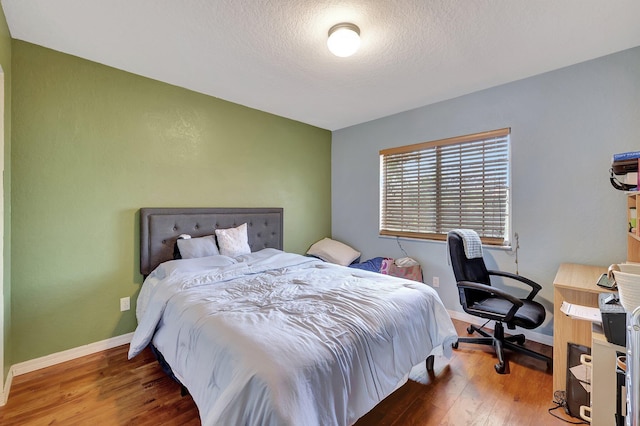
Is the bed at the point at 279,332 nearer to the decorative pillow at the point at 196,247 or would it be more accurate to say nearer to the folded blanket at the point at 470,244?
the decorative pillow at the point at 196,247

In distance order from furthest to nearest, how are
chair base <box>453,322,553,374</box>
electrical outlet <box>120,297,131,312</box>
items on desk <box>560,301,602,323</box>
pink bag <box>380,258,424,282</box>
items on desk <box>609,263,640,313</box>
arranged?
pink bag <box>380,258,424,282</box> → electrical outlet <box>120,297,131,312</box> → chair base <box>453,322,553,374</box> → items on desk <box>560,301,602,323</box> → items on desk <box>609,263,640,313</box>

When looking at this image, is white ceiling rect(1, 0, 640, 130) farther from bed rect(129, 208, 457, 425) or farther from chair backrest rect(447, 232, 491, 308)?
chair backrest rect(447, 232, 491, 308)

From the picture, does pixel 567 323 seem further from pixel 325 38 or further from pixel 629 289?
pixel 325 38

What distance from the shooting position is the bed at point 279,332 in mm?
1103

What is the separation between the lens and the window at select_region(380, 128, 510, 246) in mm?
2807

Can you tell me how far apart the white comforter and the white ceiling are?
1712 mm

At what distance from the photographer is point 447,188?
3172mm

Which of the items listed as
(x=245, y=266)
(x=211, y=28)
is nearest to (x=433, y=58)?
(x=211, y=28)

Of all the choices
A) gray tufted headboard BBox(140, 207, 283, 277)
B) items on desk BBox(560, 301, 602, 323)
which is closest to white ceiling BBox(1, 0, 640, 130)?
gray tufted headboard BBox(140, 207, 283, 277)

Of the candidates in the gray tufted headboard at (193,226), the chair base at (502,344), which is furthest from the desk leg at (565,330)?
the gray tufted headboard at (193,226)

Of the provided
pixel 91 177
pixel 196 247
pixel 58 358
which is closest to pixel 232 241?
pixel 196 247

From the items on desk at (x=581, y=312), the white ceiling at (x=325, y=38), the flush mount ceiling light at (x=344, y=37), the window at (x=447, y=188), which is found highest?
the white ceiling at (x=325, y=38)

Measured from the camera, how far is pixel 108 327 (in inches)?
97.7

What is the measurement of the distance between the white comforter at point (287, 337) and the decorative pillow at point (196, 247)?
213 mm
